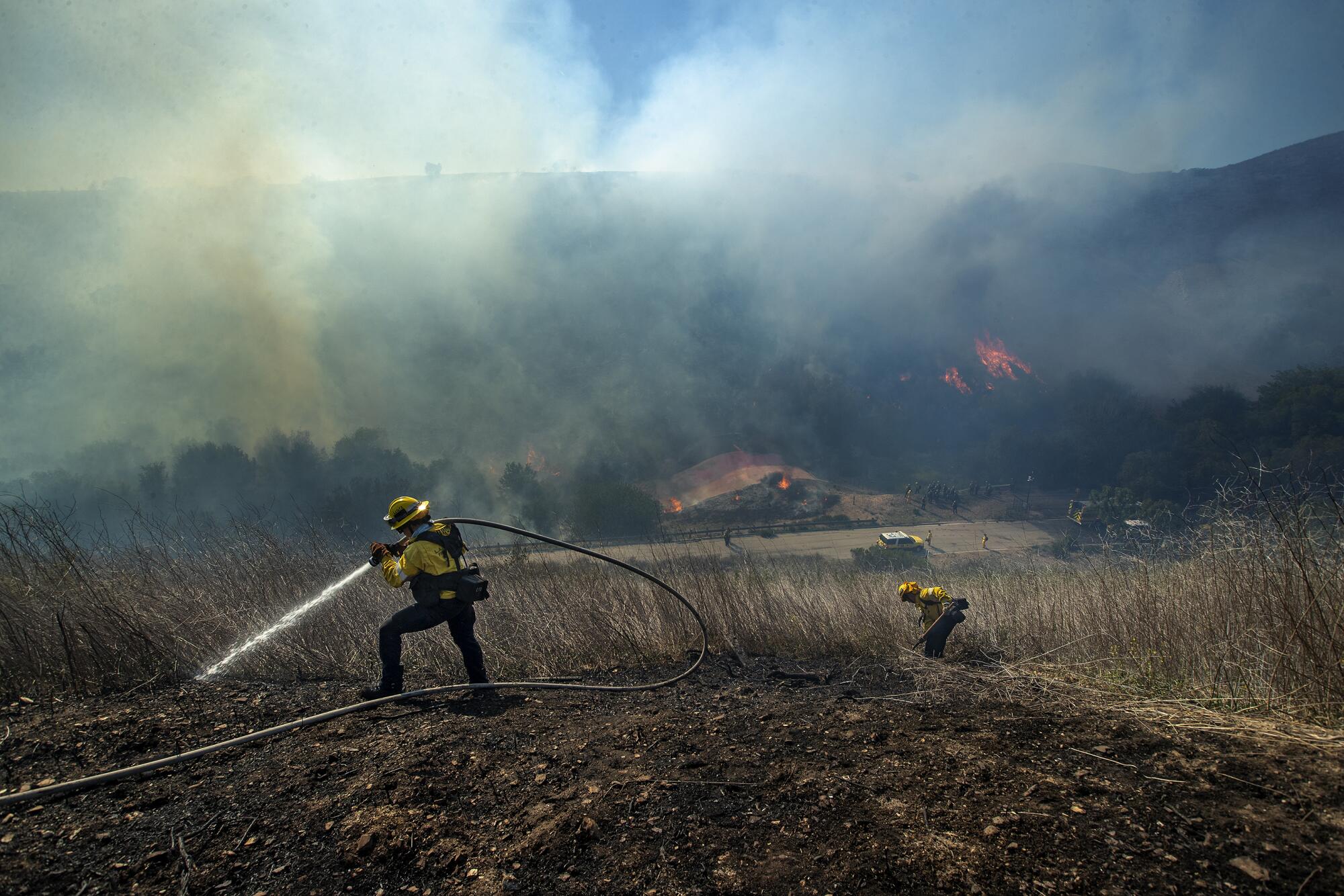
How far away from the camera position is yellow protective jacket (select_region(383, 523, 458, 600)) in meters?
4.79

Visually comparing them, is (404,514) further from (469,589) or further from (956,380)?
(956,380)

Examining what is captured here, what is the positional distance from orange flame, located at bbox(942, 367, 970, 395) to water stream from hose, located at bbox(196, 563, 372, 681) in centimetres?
6854

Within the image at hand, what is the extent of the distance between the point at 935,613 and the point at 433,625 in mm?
5854

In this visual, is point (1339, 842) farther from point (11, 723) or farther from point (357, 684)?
point (11, 723)

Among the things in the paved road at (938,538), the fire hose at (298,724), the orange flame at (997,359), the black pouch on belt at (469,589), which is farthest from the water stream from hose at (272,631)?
the orange flame at (997,359)

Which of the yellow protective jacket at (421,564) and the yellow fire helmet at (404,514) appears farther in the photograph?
→ the yellow fire helmet at (404,514)

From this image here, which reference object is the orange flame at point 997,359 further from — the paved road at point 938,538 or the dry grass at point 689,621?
the dry grass at point 689,621

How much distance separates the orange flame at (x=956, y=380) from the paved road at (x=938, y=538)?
31.2 m

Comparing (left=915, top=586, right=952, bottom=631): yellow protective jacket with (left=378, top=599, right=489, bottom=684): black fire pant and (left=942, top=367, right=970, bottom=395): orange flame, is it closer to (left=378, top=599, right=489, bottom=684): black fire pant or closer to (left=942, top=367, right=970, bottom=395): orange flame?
(left=378, top=599, right=489, bottom=684): black fire pant

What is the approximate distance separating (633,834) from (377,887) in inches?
41.5

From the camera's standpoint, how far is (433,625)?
4848 mm

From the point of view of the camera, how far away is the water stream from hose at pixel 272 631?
212 inches

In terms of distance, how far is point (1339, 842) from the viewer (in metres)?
2.17

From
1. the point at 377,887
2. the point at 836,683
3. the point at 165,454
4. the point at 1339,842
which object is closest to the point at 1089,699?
the point at 1339,842
